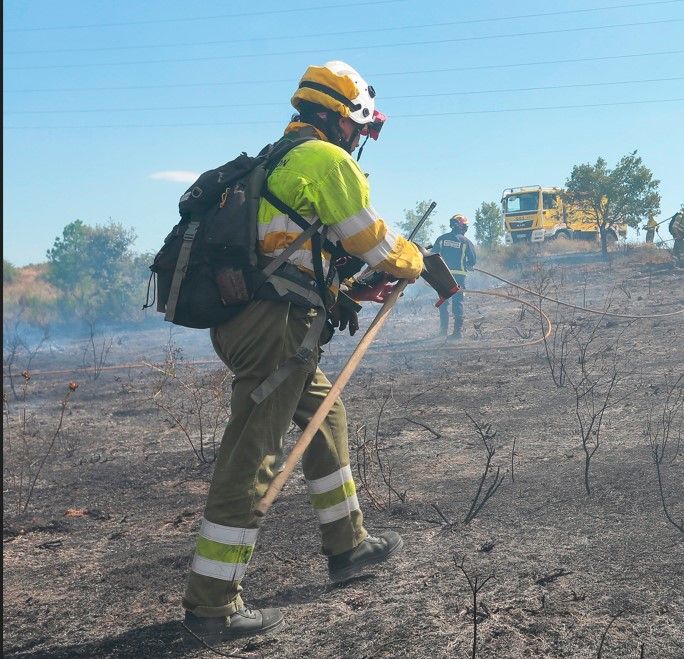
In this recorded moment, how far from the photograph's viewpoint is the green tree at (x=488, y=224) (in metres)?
34.1

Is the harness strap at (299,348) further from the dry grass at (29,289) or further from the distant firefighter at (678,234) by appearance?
the dry grass at (29,289)

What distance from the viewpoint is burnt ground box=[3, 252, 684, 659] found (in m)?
2.63

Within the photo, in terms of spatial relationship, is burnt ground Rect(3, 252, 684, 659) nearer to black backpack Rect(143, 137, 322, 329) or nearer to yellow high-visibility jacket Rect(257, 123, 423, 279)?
black backpack Rect(143, 137, 322, 329)

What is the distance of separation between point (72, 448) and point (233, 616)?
161 inches

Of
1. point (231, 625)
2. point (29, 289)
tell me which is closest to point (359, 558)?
point (231, 625)

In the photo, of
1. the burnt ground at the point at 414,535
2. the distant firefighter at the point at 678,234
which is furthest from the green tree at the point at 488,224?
the burnt ground at the point at 414,535

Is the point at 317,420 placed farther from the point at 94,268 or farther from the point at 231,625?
the point at 94,268

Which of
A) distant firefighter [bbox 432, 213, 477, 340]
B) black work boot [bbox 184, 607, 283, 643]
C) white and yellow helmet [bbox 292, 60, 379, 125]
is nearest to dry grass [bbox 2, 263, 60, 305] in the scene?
distant firefighter [bbox 432, 213, 477, 340]

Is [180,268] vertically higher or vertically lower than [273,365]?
higher

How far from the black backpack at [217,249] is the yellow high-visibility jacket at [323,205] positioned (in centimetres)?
4

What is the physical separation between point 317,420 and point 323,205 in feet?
2.73

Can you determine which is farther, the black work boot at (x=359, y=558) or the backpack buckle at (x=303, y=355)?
the black work boot at (x=359, y=558)

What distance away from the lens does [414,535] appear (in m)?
3.59

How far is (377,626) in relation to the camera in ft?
8.74
